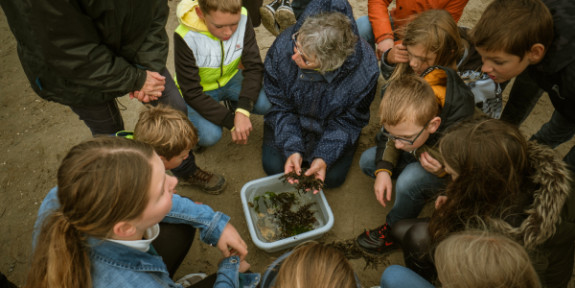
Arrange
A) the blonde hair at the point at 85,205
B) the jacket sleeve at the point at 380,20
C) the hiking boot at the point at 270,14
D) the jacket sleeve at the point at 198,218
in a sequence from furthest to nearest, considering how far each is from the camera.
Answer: the hiking boot at the point at 270,14 < the jacket sleeve at the point at 380,20 < the jacket sleeve at the point at 198,218 < the blonde hair at the point at 85,205

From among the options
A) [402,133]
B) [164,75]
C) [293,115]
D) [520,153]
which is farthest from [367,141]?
[164,75]

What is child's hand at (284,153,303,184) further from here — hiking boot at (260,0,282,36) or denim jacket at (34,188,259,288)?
hiking boot at (260,0,282,36)

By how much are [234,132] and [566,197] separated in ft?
6.53

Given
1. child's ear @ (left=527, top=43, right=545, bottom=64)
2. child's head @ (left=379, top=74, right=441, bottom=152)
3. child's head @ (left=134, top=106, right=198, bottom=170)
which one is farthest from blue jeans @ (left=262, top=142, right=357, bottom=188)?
child's ear @ (left=527, top=43, right=545, bottom=64)

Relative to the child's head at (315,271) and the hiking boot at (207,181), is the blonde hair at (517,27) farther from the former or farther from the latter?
the hiking boot at (207,181)

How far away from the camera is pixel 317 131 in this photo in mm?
2584

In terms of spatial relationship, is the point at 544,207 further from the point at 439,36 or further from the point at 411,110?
the point at 439,36

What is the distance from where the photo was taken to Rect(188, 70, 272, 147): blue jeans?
8.77ft

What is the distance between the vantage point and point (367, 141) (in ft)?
9.92

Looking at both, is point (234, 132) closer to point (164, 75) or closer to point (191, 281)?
point (164, 75)

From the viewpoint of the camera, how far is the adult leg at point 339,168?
2.61m

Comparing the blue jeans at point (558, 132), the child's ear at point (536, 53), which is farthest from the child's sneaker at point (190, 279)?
the blue jeans at point (558, 132)

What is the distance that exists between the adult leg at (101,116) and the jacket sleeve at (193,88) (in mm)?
494

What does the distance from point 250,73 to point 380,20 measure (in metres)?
1.14
